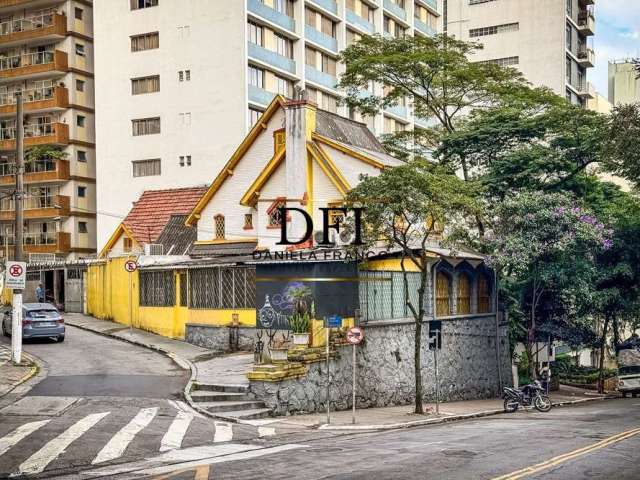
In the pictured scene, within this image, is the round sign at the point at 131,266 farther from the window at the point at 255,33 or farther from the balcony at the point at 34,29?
the balcony at the point at 34,29

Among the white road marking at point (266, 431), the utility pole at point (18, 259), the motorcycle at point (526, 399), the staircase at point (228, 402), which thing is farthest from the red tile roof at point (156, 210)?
the white road marking at point (266, 431)

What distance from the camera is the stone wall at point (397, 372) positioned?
2527 centimetres

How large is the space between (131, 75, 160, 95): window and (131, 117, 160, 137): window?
2.01m

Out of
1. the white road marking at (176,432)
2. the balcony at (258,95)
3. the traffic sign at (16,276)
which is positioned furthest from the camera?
the balcony at (258,95)

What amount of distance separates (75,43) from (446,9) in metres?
39.1

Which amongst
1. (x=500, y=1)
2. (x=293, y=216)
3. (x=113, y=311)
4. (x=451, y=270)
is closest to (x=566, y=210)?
(x=451, y=270)

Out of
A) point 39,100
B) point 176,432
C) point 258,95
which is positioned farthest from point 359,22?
point 176,432

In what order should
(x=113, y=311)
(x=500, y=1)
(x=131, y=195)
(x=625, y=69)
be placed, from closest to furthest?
(x=113, y=311)
(x=131, y=195)
(x=500, y=1)
(x=625, y=69)

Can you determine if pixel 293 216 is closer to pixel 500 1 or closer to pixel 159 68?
pixel 159 68

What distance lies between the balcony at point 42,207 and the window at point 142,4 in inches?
587

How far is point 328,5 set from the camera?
218ft

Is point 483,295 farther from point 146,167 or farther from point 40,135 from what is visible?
point 40,135

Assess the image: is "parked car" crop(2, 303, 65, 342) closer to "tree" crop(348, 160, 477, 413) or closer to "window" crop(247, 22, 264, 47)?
"tree" crop(348, 160, 477, 413)

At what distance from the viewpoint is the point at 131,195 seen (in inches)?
2402
